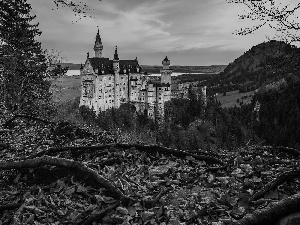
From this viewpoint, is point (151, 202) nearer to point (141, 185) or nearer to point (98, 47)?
point (141, 185)

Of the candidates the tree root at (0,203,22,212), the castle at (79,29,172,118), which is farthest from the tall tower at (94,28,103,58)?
the tree root at (0,203,22,212)

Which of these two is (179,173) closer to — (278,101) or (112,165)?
(112,165)

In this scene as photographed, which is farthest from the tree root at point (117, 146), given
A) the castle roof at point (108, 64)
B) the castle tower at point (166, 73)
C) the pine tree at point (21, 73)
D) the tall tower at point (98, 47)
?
the castle tower at point (166, 73)

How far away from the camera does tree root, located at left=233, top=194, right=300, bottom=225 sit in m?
4.29

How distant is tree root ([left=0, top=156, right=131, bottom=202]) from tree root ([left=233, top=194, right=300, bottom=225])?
240 centimetres

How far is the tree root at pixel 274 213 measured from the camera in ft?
14.1

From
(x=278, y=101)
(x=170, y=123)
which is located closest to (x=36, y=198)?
(x=170, y=123)

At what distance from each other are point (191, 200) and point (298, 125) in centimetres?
10758

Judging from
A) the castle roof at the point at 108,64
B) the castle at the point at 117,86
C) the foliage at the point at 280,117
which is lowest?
the foliage at the point at 280,117

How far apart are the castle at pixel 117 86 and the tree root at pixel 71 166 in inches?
4402

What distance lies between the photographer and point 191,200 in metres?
6.04

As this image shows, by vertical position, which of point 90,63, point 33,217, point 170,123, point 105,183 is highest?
point 90,63

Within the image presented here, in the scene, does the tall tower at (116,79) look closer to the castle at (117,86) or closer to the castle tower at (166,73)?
the castle at (117,86)

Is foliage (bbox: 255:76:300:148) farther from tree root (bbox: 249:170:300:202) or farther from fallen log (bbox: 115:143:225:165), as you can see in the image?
tree root (bbox: 249:170:300:202)
